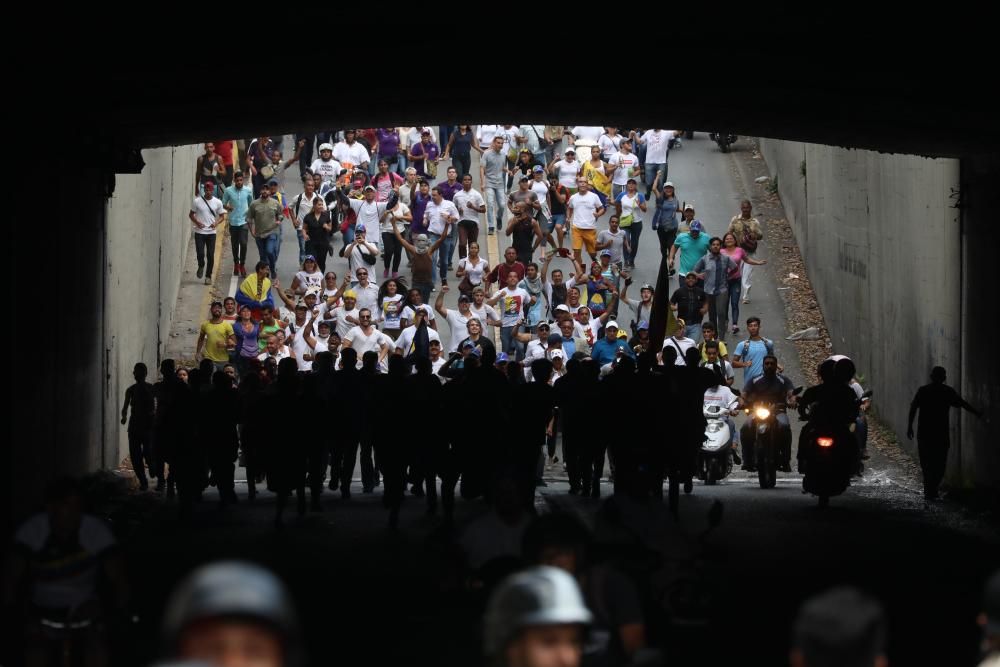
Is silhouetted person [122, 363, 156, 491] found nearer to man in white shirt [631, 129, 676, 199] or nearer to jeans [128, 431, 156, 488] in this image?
jeans [128, 431, 156, 488]

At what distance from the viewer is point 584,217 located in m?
29.2

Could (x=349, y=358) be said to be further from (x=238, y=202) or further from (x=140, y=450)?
(x=238, y=202)

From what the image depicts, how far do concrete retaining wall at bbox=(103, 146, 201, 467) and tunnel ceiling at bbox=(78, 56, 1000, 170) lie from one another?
2.32 metres

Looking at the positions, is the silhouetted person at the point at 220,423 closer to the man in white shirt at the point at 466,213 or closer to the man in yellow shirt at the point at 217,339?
the man in yellow shirt at the point at 217,339

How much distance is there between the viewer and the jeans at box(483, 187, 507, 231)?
3206 centimetres

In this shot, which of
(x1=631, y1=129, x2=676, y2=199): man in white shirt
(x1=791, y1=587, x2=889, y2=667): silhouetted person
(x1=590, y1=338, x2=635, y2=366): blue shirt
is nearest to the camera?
(x1=791, y1=587, x2=889, y2=667): silhouetted person

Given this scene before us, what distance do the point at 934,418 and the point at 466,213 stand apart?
1205cm

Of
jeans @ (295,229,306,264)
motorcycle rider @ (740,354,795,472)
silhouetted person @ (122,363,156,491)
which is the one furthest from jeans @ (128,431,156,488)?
jeans @ (295,229,306,264)

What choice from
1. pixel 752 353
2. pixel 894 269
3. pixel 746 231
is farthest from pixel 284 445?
pixel 746 231

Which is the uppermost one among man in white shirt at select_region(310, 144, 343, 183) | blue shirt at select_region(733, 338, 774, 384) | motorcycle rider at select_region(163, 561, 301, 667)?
man in white shirt at select_region(310, 144, 343, 183)

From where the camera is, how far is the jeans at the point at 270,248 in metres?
29.0

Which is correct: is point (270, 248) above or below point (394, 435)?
above

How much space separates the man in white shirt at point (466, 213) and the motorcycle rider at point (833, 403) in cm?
1168

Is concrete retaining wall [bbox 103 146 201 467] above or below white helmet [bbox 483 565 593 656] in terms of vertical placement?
above
